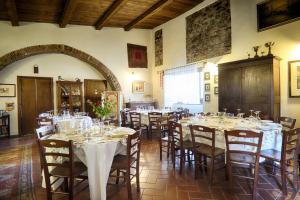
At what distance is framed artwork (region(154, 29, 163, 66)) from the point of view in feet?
30.1

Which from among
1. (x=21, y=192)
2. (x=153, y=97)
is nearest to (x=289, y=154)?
(x=21, y=192)

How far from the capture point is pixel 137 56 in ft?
31.0

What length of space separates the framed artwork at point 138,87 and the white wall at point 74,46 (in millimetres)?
192

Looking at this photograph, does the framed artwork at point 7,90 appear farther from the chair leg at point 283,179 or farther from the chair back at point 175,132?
the chair leg at point 283,179

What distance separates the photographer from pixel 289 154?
2.95 m

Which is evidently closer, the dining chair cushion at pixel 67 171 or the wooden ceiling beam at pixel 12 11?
the dining chair cushion at pixel 67 171

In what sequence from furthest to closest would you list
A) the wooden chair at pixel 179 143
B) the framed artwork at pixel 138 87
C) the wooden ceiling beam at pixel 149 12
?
the framed artwork at pixel 138 87, the wooden ceiling beam at pixel 149 12, the wooden chair at pixel 179 143

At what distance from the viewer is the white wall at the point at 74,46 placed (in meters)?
7.12

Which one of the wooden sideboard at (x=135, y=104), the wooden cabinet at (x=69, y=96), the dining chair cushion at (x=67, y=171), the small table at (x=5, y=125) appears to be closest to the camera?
the dining chair cushion at (x=67, y=171)

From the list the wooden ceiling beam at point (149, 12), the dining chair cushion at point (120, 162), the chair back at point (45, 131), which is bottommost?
the dining chair cushion at point (120, 162)

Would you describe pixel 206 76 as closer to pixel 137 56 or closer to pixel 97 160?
pixel 137 56

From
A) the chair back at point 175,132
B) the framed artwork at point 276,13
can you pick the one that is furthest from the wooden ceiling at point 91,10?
the chair back at point 175,132

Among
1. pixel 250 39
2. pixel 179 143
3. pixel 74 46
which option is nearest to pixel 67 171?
pixel 179 143

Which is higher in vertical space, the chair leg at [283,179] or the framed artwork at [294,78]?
the framed artwork at [294,78]
